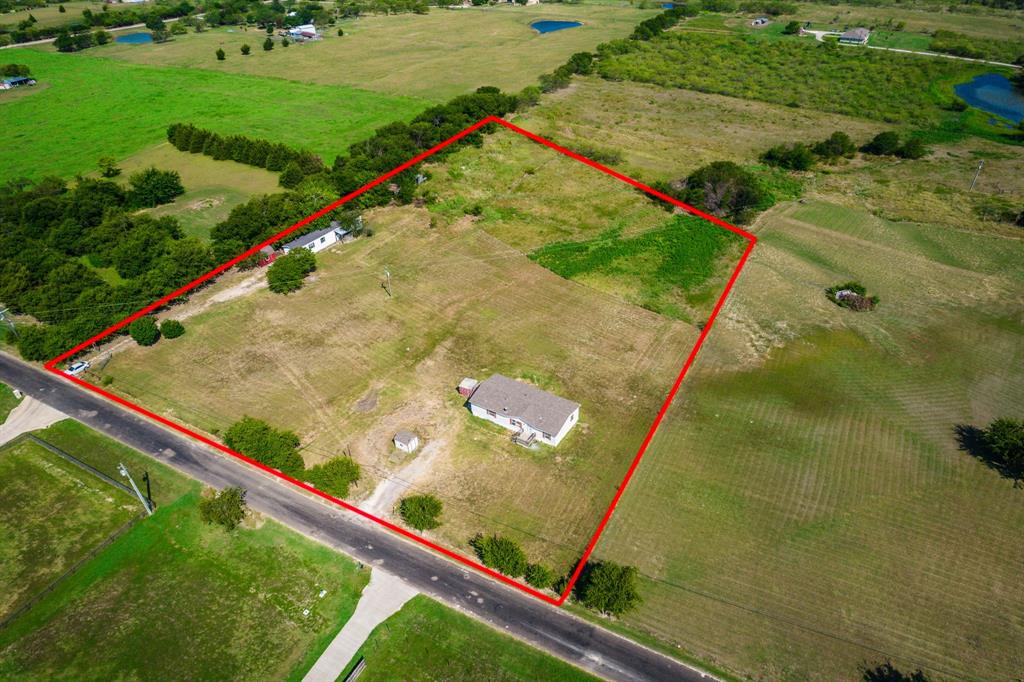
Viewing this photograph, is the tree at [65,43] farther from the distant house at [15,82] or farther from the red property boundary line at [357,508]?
the red property boundary line at [357,508]

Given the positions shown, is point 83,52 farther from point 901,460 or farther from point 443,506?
point 901,460

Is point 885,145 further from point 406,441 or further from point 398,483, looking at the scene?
point 398,483

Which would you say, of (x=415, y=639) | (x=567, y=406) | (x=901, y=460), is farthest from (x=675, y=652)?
(x=901, y=460)

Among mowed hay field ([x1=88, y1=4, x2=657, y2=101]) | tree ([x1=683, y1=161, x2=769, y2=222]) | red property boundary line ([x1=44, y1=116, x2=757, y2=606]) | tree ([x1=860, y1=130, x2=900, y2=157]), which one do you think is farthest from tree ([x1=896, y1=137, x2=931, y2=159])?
mowed hay field ([x1=88, y1=4, x2=657, y2=101])

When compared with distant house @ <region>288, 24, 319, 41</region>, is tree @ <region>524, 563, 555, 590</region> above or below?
below

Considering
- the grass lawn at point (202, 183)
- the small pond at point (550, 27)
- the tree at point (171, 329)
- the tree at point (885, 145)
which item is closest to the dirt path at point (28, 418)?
the tree at point (171, 329)

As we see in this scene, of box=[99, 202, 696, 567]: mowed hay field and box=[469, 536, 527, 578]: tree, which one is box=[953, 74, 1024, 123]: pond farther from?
box=[469, 536, 527, 578]: tree

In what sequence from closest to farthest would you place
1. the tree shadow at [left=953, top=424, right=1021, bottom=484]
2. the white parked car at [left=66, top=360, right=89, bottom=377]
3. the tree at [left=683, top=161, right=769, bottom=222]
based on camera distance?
the tree shadow at [left=953, top=424, right=1021, bottom=484] < the white parked car at [left=66, top=360, right=89, bottom=377] < the tree at [left=683, top=161, right=769, bottom=222]

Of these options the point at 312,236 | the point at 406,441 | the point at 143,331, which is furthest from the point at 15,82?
the point at 406,441
